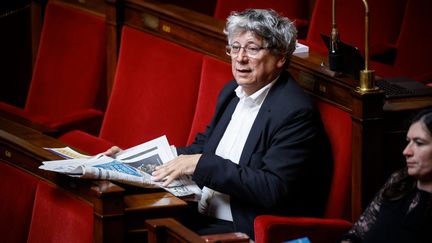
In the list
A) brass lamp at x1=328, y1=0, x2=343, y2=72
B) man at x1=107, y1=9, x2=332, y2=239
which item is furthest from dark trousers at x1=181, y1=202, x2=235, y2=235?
brass lamp at x1=328, y1=0, x2=343, y2=72

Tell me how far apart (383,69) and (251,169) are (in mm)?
700

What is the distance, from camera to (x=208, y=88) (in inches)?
82.3

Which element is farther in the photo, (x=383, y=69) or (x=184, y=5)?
(x=184, y=5)

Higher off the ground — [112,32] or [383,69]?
[112,32]

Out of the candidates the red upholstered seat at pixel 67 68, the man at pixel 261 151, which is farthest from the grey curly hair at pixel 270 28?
the red upholstered seat at pixel 67 68

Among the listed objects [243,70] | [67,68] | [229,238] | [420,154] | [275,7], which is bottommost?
[229,238]

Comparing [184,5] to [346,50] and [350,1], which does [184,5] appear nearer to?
[350,1]

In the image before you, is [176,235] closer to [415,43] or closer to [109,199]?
[109,199]

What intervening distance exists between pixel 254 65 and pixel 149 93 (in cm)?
60

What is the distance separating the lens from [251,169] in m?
1.67

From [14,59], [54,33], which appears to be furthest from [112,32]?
[14,59]

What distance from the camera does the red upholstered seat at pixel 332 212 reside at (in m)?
1.58

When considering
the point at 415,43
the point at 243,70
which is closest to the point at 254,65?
the point at 243,70

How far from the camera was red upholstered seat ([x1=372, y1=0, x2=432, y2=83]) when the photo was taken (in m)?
2.30
